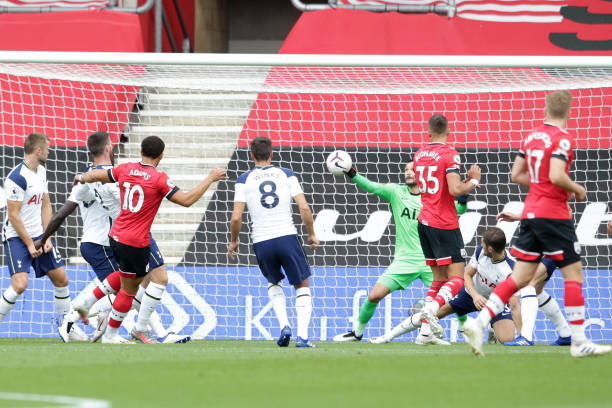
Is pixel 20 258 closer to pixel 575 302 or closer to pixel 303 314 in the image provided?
pixel 303 314

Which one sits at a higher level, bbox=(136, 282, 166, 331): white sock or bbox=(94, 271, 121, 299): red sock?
bbox=(94, 271, 121, 299): red sock

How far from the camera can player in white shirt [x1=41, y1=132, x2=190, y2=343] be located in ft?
26.9

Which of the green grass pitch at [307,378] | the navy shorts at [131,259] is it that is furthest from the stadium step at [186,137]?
the green grass pitch at [307,378]

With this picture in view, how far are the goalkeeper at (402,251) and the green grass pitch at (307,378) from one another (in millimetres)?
2124

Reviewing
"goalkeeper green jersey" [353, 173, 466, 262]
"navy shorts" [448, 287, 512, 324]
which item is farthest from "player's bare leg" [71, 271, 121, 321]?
"navy shorts" [448, 287, 512, 324]

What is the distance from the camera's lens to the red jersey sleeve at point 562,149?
611 cm

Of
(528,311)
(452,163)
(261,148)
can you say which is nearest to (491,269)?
(528,311)

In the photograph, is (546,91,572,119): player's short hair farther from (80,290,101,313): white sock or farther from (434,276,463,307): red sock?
(80,290,101,313): white sock

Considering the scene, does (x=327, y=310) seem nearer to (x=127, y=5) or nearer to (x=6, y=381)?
(x=6, y=381)

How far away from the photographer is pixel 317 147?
11617 mm

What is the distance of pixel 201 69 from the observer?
1095cm

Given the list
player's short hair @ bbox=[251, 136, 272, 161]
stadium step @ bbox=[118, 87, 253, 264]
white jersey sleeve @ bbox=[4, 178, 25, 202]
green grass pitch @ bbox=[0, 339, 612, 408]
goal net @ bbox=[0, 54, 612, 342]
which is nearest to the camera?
green grass pitch @ bbox=[0, 339, 612, 408]

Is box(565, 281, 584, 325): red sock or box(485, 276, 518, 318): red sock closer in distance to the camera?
box(565, 281, 584, 325): red sock

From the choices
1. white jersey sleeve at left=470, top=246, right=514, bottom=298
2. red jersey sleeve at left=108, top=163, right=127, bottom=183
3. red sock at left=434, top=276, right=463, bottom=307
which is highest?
red jersey sleeve at left=108, top=163, right=127, bottom=183
